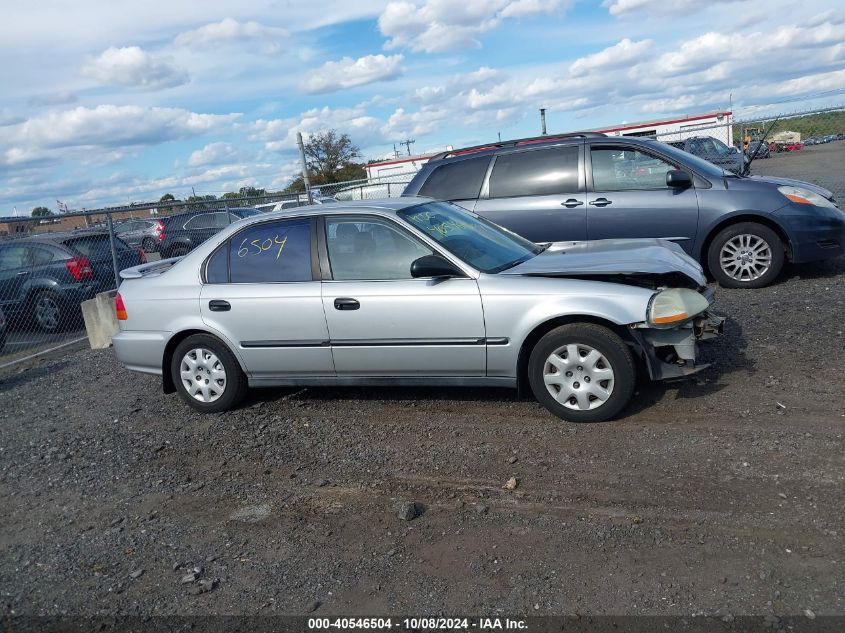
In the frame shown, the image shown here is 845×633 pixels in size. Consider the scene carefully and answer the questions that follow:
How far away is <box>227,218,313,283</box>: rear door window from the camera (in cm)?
572

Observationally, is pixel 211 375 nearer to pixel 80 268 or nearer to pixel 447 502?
pixel 447 502

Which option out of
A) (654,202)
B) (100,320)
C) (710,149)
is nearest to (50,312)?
(100,320)

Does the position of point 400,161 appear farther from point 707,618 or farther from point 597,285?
point 707,618

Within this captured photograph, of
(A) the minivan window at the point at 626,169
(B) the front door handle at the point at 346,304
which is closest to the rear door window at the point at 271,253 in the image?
(B) the front door handle at the point at 346,304

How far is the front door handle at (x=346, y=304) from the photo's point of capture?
17.8ft

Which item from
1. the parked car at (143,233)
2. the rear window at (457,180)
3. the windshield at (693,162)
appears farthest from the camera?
the parked car at (143,233)

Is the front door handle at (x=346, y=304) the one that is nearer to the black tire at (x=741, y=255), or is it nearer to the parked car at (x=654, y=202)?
the parked car at (x=654, y=202)

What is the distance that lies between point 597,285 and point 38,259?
28.6 feet

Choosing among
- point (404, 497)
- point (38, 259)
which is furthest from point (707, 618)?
point (38, 259)

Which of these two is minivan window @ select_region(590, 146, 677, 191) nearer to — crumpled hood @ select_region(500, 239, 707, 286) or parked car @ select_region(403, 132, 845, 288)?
parked car @ select_region(403, 132, 845, 288)

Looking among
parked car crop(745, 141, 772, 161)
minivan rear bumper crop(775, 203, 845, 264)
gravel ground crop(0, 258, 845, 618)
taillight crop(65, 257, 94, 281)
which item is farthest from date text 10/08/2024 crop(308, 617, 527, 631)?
parked car crop(745, 141, 772, 161)

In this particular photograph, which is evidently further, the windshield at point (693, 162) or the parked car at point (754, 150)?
the parked car at point (754, 150)

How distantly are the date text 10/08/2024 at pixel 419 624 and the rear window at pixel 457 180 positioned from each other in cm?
648

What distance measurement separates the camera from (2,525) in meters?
4.62
